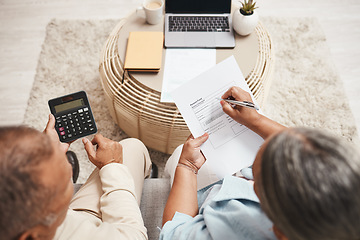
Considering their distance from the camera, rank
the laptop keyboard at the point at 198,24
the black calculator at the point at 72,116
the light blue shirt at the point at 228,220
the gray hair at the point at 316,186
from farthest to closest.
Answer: the laptop keyboard at the point at 198,24
the black calculator at the point at 72,116
the light blue shirt at the point at 228,220
the gray hair at the point at 316,186

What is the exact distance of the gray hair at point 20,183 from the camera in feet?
1.57

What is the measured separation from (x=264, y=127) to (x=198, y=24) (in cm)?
71

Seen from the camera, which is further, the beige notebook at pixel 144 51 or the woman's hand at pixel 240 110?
the beige notebook at pixel 144 51

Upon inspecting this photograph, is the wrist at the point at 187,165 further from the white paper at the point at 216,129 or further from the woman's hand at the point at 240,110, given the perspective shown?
the woman's hand at the point at 240,110

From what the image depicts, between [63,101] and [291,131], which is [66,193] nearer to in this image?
[291,131]

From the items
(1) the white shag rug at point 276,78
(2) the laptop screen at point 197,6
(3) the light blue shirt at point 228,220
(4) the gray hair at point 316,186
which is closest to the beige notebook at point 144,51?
(2) the laptop screen at point 197,6

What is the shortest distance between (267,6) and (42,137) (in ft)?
6.52

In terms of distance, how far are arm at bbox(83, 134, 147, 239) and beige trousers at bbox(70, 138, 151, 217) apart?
5 centimetres

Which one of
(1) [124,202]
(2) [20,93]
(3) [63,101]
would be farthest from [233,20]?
(2) [20,93]

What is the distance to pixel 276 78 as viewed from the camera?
181 cm

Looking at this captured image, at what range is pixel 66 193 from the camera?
0.61 meters

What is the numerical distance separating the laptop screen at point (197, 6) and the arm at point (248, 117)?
2.00 feet

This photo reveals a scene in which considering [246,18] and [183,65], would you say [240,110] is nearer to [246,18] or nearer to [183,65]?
[183,65]

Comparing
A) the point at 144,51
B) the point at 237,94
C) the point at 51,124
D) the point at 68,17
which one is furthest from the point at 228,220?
the point at 68,17
